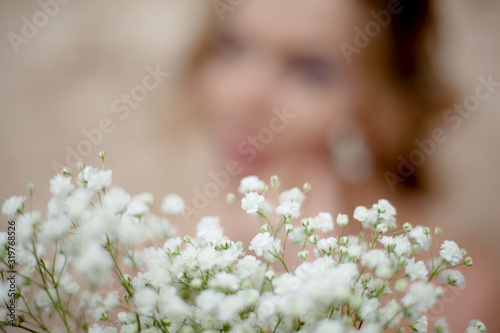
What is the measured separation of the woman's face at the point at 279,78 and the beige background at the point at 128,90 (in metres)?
0.10

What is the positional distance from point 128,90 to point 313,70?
49cm

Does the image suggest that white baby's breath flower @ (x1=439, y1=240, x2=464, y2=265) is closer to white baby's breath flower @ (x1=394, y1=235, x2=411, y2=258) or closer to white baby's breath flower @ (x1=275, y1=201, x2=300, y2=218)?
white baby's breath flower @ (x1=394, y1=235, x2=411, y2=258)

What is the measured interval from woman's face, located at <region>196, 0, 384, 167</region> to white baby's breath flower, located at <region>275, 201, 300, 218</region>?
27.0 inches

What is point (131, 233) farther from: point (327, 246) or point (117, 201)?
point (327, 246)

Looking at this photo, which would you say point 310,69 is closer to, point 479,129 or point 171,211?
point 479,129

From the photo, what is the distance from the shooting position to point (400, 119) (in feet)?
3.69

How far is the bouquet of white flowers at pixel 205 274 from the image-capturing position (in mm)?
341

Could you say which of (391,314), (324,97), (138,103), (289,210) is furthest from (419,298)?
(138,103)

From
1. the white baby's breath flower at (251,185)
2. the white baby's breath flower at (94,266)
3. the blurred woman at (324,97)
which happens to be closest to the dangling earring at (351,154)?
the blurred woman at (324,97)

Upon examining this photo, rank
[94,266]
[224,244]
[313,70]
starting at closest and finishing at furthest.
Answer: [94,266], [224,244], [313,70]

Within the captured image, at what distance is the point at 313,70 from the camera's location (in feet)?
3.58

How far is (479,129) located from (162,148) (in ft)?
2.65

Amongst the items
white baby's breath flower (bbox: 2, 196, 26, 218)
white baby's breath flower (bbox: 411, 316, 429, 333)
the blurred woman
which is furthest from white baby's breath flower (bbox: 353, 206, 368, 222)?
the blurred woman

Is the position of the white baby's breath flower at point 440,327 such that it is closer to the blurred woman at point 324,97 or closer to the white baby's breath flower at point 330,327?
the white baby's breath flower at point 330,327
